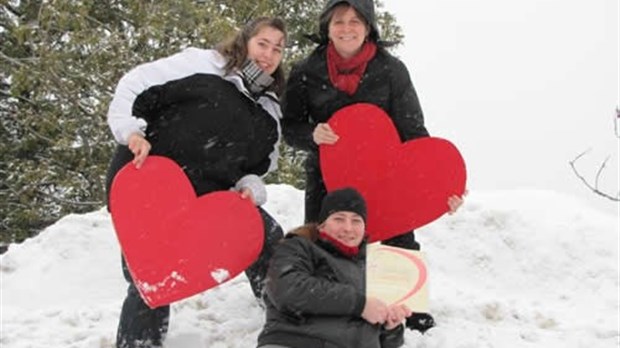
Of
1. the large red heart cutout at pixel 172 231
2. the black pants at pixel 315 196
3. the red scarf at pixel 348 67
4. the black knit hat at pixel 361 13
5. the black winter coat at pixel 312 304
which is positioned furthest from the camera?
the black pants at pixel 315 196

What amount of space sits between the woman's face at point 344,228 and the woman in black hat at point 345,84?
0.55 m

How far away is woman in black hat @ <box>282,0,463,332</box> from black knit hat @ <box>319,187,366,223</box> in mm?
418

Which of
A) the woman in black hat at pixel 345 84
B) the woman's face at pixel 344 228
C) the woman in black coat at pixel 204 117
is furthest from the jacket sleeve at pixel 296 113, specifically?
the woman's face at pixel 344 228

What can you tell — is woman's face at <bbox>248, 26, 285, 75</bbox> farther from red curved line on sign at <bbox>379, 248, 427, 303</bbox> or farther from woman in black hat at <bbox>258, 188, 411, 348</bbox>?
red curved line on sign at <bbox>379, 248, 427, 303</bbox>

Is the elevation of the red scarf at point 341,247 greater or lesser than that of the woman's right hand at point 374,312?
greater

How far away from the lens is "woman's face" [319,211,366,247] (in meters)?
3.63

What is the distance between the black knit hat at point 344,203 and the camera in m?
3.67

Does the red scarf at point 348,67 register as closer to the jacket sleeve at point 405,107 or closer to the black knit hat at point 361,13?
the black knit hat at point 361,13

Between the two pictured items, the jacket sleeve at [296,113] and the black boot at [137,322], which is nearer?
the black boot at [137,322]

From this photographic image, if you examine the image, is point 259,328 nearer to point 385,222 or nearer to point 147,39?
point 385,222

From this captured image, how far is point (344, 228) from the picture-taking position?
3629 millimetres

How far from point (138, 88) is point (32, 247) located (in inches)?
95.4

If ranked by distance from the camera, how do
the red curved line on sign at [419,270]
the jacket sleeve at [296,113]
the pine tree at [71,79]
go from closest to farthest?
the red curved line on sign at [419,270] < the jacket sleeve at [296,113] < the pine tree at [71,79]

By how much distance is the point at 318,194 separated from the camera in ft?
14.0
